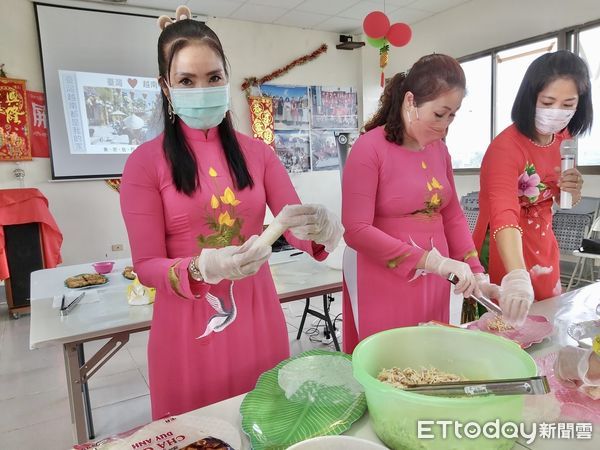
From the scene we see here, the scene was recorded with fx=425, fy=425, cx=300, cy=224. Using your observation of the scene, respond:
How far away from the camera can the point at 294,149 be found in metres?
5.45

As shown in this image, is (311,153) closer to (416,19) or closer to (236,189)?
(416,19)

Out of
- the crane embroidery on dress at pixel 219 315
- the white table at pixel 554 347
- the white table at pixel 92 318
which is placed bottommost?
the white table at pixel 92 318

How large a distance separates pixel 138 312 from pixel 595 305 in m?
1.63

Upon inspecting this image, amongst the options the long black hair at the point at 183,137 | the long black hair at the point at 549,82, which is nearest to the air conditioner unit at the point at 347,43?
the long black hair at the point at 549,82

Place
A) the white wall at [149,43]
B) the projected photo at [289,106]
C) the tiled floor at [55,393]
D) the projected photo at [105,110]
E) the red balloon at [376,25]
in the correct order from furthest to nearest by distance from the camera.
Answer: the projected photo at [289,106]
the projected photo at [105,110]
the white wall at [149,43]
the red balloon at [376,25]
the tiled floor at [55,393]

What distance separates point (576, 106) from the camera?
136 cm

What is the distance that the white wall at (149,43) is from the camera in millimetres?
3891

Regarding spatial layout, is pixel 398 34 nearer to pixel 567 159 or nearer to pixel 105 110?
pixel 567 159

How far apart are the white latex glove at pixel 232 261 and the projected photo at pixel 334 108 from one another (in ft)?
15.9

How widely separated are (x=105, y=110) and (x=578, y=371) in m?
4.40

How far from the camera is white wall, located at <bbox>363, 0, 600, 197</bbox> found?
384 centimetres

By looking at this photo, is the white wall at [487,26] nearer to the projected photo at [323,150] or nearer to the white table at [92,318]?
the projected photo at [323,150]

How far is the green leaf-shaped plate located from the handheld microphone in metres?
0.93

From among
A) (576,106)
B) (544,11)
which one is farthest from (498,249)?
(544,11)
